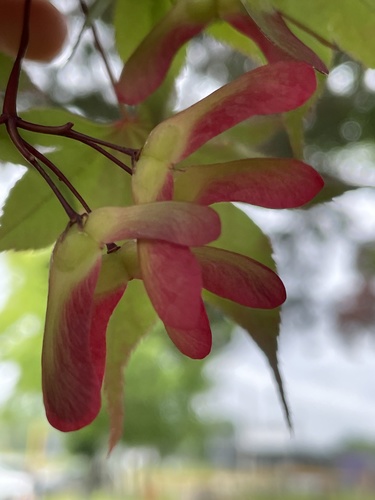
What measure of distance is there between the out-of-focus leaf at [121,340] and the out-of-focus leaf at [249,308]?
1cm

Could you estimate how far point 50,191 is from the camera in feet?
0.48

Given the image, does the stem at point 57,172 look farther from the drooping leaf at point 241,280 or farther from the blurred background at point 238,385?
the blurred background at point 238,385

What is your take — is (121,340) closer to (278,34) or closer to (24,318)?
(278,34)

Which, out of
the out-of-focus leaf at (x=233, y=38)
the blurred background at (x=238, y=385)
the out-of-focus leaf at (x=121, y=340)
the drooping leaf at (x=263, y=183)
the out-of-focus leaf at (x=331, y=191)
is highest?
the out-of-focus leaf at (x=233, y=38)

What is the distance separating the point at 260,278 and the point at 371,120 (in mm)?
596

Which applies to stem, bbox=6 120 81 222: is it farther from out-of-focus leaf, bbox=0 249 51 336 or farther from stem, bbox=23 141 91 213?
out-of-focus leaf, bbox=0 249 51 336

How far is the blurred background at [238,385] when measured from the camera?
0.68 metres

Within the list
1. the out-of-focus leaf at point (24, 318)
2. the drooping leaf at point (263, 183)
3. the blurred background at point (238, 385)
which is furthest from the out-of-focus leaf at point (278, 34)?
the out-of-focus leaf at point (24, 318)

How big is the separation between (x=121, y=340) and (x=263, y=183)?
0.20ft

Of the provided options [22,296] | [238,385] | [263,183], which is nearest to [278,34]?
[263,183]

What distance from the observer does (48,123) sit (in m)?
0.15

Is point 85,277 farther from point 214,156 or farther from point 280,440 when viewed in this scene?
point 280,440

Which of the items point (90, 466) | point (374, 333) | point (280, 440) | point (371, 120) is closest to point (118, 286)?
point (371, 120)

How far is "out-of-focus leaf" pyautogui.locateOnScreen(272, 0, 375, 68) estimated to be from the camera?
0.14 meters
